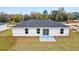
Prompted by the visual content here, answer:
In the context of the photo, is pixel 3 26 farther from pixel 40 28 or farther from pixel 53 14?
pixel 53 14

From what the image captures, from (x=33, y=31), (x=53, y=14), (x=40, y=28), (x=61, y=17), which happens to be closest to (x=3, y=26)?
(x=33, y=31)

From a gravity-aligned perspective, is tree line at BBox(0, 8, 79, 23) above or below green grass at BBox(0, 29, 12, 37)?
above

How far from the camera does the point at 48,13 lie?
317cm

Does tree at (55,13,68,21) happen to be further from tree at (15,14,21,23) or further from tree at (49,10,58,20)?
tree at (15,14,21,23)

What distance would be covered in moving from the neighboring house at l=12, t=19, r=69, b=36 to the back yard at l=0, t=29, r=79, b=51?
3.2 inches

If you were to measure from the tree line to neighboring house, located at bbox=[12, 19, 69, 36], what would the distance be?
6cm

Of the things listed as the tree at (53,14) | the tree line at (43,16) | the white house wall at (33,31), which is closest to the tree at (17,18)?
the tree line at (43,16)

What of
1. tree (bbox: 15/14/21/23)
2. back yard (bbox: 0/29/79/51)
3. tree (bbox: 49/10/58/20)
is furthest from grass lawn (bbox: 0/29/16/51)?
tree (bbox: 49/10/58/20)

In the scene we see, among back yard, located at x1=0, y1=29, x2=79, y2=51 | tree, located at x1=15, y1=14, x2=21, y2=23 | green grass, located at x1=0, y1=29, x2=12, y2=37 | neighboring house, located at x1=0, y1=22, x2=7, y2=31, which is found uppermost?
tree, located at x1=15, y1=14, x2=21, y2=23

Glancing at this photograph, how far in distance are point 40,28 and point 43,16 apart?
0.62 feet

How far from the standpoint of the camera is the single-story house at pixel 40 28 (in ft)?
10.4

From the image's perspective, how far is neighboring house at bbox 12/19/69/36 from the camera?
316 cm

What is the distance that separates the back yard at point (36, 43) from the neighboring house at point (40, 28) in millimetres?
81

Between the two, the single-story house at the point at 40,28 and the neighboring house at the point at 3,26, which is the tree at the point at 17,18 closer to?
the single-story house at the point at 40,28
